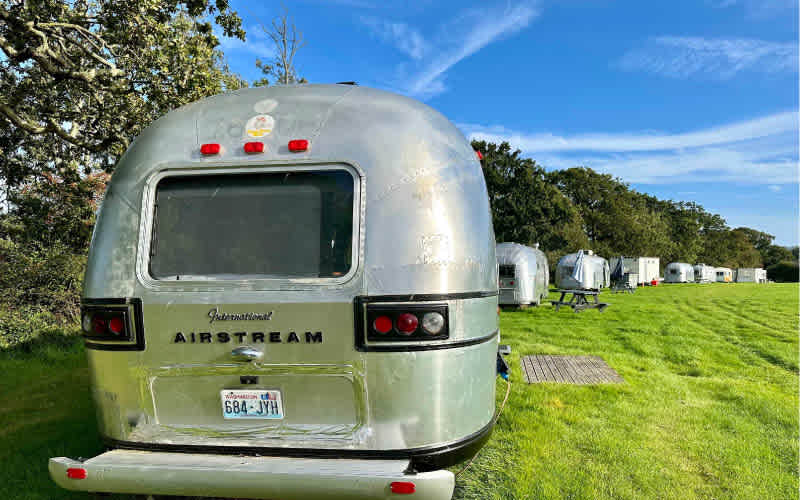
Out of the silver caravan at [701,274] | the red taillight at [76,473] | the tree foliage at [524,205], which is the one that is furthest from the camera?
the silver caravan at [701,274]

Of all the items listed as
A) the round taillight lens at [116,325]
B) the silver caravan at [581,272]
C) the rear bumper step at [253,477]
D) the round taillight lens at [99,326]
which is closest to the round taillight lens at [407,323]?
the rear bumper step at [253,477]

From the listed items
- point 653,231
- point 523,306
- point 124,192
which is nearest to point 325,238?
point 124,192

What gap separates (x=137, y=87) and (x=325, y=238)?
8719 mm

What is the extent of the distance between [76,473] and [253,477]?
3.21 ft

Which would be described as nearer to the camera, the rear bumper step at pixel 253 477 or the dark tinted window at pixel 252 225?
the rear bumper step at pixel 253 477

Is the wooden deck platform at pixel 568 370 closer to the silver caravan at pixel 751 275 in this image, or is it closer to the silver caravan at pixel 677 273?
the silver caravan at pixel 677 273

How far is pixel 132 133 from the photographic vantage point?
9.91 m

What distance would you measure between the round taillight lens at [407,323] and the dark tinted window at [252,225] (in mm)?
502

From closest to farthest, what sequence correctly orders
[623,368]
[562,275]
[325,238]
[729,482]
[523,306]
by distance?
[325,238], [729,482], [623,368], [523,306], [562,275]

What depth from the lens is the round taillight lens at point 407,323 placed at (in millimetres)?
2691

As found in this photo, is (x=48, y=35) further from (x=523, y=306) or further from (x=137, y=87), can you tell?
(x=523, y=306)

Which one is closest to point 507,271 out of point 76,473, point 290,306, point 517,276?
point 517,276

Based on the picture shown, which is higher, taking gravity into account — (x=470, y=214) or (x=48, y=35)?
(x=48, y=35)

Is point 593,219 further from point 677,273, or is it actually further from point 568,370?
point 568,370
